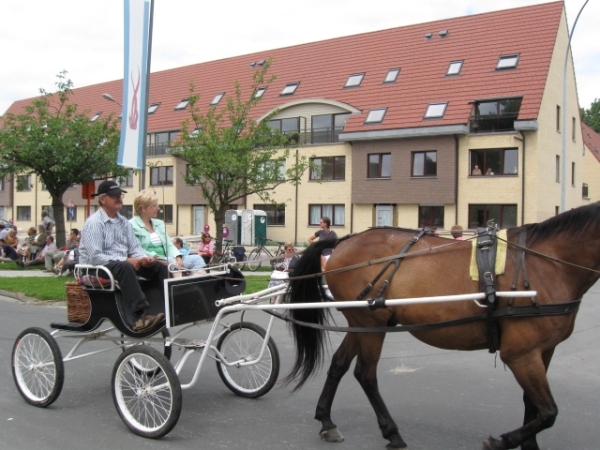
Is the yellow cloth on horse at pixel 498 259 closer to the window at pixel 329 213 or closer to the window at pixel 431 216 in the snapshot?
the window at pixel 431 216

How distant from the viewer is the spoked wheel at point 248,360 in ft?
18.5

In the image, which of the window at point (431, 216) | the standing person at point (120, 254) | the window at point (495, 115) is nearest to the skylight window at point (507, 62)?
the window at point (495, 115)

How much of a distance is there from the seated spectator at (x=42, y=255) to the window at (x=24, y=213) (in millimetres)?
29862

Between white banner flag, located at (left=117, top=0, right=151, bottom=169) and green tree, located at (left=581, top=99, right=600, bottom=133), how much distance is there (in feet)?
231

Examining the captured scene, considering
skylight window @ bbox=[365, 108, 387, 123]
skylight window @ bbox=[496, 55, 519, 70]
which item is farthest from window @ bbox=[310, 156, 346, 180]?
skylight window @ bbox=[496, 55, 519, 70]

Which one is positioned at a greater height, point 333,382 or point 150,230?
point 150,230

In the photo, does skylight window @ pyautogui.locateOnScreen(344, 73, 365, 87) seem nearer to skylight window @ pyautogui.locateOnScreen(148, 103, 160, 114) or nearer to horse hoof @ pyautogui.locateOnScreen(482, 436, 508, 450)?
skylight window @ pyautogui.locateOnScreen(148, 103, 160, 114)

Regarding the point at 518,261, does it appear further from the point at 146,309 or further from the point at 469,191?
the point at 469,191

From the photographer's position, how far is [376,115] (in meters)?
30.9

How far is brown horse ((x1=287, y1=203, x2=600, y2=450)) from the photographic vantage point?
3.87 metres

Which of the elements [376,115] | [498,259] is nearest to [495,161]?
[376,115]

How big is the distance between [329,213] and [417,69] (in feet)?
30.1

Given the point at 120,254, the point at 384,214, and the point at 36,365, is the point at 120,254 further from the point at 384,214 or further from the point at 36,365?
the point at 384,214

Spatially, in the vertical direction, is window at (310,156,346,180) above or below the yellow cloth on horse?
above
